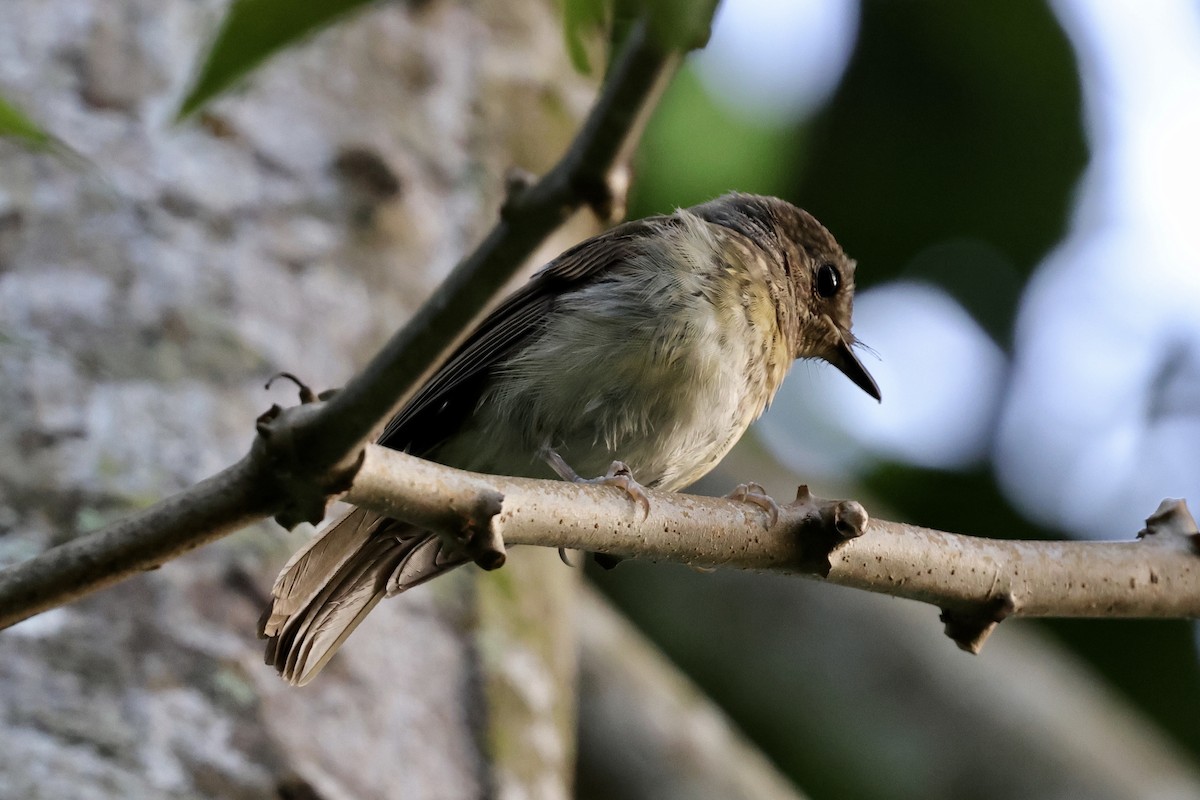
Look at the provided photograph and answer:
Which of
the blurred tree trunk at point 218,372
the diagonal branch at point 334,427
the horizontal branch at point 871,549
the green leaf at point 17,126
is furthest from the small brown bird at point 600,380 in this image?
the green leaf at point 17,126

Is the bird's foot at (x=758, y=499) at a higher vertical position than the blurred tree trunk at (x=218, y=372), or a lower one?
higher

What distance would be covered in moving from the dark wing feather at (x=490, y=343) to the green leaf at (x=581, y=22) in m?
2.28

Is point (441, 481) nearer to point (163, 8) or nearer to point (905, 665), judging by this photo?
point (163, 8)

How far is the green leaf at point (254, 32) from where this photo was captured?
3.00ft

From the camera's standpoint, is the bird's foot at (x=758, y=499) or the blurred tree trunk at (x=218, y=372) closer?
the bird's foot at (x=758, y=499)

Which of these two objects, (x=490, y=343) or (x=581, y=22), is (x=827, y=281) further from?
(x=581, y=22)

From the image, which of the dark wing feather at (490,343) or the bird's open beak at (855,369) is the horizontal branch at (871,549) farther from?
the bird's open beak at (855,369)

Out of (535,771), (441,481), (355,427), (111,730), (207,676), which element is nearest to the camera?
(355,427)

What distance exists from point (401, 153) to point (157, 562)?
2483mm

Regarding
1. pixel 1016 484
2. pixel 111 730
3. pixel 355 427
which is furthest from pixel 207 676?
pixel 1016 484

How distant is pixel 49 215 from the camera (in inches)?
126

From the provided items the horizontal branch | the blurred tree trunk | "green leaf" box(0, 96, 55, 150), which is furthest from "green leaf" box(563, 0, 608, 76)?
the blurred tree trunk

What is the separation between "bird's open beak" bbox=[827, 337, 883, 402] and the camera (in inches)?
164

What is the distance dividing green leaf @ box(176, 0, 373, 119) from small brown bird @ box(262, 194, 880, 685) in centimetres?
193
